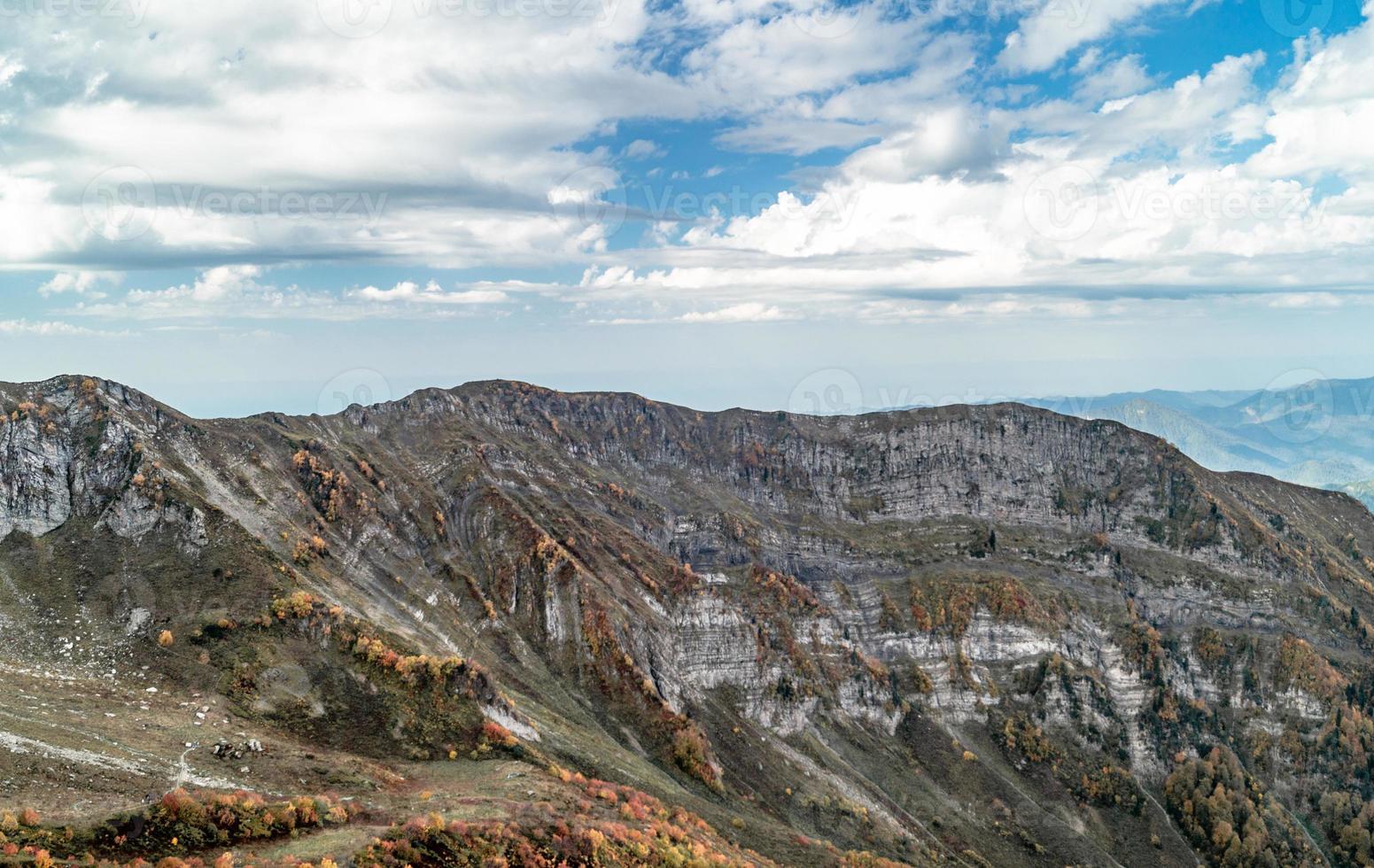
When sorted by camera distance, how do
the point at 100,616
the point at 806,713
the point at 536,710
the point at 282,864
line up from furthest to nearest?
the point at 806,713 < the point at 536,710 < the point at 100,616 < the point at 282,864

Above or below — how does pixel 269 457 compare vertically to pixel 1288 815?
above

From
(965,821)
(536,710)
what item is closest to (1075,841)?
(965,821)

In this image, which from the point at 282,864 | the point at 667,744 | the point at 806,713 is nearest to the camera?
the point at 282,864

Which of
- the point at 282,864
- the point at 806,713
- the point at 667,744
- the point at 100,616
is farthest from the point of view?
the point at 806,713

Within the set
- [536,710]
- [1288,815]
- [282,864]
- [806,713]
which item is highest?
[282,864]

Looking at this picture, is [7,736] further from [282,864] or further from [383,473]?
[383,473]

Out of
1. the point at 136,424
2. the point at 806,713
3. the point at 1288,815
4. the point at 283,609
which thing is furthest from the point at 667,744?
the point at 1288,815

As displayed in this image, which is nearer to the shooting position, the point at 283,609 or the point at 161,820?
the point at 161,820

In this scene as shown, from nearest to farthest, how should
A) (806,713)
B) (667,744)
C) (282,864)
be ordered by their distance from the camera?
1. (282,864)
2. (667,744)
3. (806,713)

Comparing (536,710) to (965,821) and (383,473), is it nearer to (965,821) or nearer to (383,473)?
(383,473)
